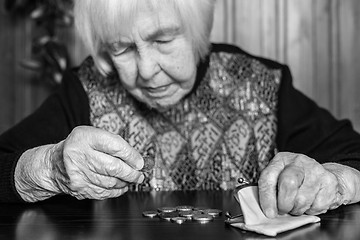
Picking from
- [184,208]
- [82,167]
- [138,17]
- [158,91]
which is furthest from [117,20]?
[184,208]

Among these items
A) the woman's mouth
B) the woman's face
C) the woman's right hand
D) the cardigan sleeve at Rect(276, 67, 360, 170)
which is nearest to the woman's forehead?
the woman's face

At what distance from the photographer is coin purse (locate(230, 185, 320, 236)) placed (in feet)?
3.17

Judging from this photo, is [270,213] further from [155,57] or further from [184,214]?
[155,57]

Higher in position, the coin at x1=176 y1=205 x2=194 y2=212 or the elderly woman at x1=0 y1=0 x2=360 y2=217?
the elderly woman at x1=0 y1=0 x2=360 y2=217

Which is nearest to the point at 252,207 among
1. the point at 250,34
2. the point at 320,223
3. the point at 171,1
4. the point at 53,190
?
the point at 320,223

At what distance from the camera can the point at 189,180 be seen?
1.83 metres

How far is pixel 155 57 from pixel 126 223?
61 cm

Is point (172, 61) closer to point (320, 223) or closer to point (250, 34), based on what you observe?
point (320, 223)

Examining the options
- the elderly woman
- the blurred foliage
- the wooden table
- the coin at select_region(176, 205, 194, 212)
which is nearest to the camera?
the wooden table

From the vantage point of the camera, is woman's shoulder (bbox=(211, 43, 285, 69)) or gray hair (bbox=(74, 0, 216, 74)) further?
woman's shoulder (bbox=(211, 43, 285, 69))

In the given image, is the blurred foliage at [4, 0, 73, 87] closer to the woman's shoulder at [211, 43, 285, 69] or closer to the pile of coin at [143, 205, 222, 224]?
the woman's shoulder at [211, 43, 285, 69]

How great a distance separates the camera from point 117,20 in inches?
59.2

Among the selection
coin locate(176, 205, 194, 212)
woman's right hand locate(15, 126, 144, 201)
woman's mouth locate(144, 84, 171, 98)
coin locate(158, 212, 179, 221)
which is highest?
woman's mouth locate(144, 84, 171, 98)

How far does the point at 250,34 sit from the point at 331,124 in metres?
1.36
